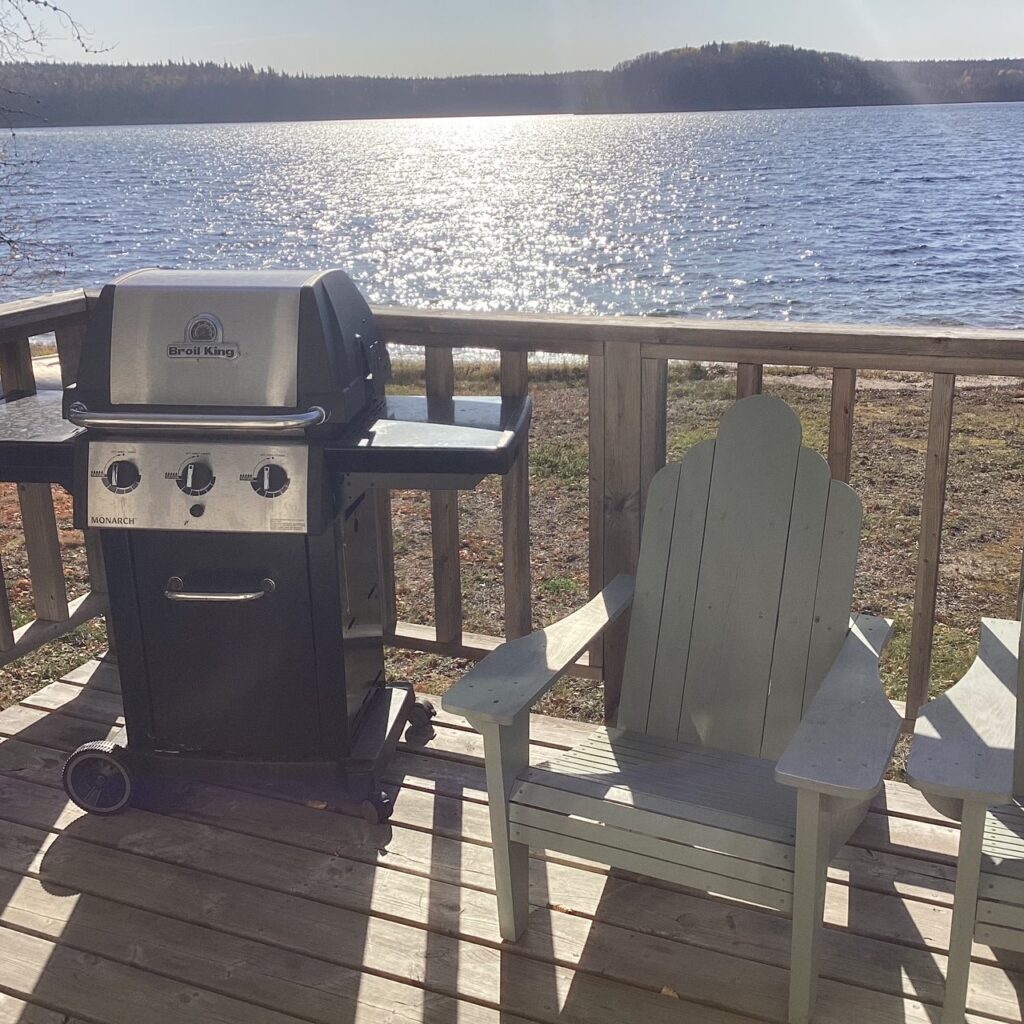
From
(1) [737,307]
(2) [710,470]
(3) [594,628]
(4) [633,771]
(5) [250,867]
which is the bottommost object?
(1) [737,307]

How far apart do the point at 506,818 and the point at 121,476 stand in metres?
0.98

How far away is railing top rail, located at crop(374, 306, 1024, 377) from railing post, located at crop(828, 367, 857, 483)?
44 millimetres

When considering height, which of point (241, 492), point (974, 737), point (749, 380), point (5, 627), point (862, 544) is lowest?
point (862, 544)

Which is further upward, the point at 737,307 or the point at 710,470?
the point at 710,470

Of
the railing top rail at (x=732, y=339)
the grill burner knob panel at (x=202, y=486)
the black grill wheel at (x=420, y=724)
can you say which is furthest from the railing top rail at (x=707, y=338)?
the black grill wheel at (x=420, y=724)

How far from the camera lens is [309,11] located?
4772 centimetres

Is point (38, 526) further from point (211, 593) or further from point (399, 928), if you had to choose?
point (399, 928)

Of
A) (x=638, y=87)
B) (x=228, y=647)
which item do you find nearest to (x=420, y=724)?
(x=228, y=647)

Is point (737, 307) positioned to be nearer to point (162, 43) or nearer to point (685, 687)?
point (685, 687)

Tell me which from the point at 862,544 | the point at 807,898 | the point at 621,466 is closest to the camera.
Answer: the point at 807,898

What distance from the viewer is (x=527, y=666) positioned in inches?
77.3

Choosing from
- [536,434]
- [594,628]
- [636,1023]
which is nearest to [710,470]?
[594,628]

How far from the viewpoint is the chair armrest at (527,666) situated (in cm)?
180

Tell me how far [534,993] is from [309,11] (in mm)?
52434
